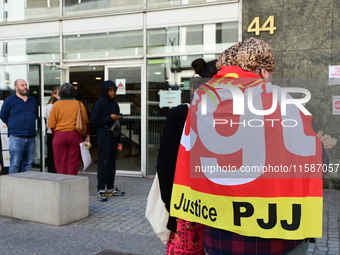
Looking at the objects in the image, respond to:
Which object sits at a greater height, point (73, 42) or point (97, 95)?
point (73, 42)

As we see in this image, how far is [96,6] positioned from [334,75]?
5449 millimetres

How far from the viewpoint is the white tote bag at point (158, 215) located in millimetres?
1954

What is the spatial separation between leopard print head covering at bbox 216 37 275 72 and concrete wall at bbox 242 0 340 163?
213 inches

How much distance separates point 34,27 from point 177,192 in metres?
8.44

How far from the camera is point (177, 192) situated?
1.72 meters

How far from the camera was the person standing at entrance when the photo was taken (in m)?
6.32

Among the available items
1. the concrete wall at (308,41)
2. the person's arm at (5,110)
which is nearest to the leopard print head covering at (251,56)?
the concrete wall at (308,41)

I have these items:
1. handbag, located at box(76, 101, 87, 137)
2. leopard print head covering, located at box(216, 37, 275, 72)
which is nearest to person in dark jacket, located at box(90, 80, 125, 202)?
handbag, located at box(76, 101, 87, 137)

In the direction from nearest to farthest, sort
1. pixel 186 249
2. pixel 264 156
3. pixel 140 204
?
1. pixel 264 156
2. pixel 186 249
3. pixel 140 204

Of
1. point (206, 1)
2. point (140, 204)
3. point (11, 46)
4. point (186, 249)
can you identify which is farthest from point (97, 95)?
point (186, 249)

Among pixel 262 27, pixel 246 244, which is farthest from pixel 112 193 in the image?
pixel 246 244

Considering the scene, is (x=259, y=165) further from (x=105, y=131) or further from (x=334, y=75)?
(x=334, y=75)

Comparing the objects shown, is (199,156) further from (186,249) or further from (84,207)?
(84,207)

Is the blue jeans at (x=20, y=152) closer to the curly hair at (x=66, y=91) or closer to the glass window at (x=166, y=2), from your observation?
the curly hair at (x=66, y=91)
